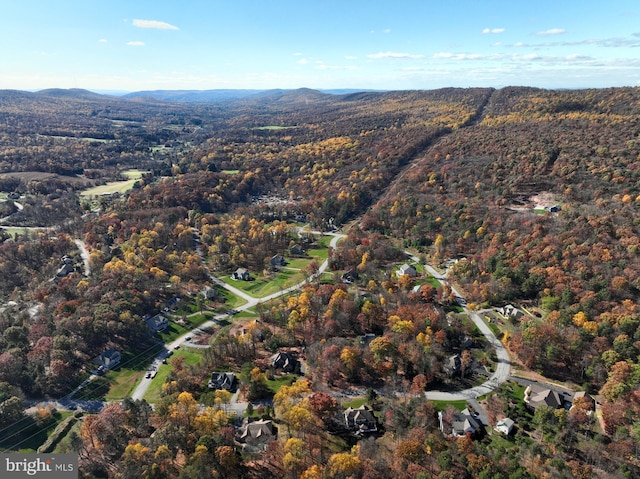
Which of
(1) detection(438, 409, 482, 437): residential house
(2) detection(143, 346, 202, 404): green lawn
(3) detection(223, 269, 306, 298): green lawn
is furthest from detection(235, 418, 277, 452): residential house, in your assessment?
(3) detection(223, 269, 306, 298): green lawn

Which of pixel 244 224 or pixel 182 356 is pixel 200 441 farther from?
pixel 244 224

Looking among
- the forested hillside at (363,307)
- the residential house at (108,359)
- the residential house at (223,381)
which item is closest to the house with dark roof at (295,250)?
the forested hillside at (363,307)

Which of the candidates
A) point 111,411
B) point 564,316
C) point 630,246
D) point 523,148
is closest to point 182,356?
point 111,411

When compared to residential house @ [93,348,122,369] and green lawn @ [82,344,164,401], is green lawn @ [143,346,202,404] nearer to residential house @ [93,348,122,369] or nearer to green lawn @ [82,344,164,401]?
green lawn @ [82,344,164,401]

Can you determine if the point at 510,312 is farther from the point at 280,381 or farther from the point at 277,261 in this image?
the point at 277,261

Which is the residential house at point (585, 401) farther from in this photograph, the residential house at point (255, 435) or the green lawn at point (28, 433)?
the green lawn at point (28, 433)

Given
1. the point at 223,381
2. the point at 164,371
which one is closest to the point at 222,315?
the point at 164,371

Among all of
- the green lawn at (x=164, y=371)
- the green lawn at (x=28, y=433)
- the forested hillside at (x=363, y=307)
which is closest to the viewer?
the forested hillside at (x=363, y=307)
